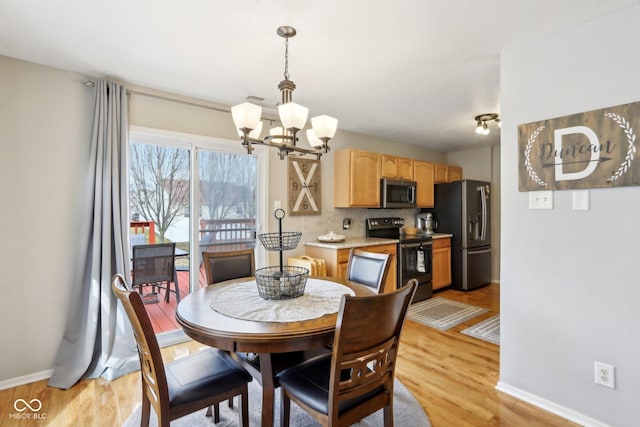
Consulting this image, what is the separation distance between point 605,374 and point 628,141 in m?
1.28

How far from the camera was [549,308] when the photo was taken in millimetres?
1970

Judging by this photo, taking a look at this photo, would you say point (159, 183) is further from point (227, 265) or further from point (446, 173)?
point (446, 173)

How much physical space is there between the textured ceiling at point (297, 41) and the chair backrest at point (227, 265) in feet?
4.81

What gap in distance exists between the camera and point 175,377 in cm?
150

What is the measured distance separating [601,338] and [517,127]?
1348 millimetres

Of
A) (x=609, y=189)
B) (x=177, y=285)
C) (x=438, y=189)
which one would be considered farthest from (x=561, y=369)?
(x=438, y=189)

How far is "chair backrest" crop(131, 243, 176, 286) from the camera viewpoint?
2902mm

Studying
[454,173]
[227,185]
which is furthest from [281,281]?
[454,173]

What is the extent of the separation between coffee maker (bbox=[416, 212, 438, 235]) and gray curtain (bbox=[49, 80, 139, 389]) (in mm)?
4221

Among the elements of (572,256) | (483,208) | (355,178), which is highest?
(355,178)

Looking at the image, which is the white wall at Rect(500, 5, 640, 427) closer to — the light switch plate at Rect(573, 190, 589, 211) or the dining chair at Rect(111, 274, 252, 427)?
the light switch plate at Rect(573, 190, 589, 211)

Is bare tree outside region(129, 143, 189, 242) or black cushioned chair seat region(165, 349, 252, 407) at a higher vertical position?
bare tree outside region(129, 143, 189, 242)

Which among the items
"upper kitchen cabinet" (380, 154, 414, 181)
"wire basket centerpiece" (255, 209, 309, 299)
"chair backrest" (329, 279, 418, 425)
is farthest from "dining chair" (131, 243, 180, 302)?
"upper kitchen cabinet" (380, 154, 414, 181)

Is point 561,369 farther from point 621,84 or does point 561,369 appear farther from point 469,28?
point 469,28
